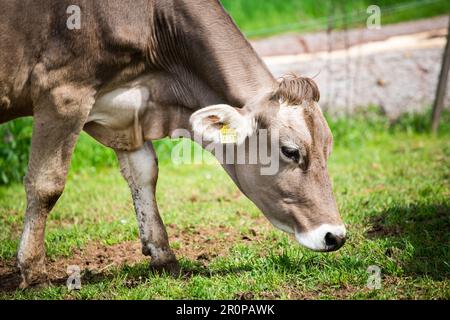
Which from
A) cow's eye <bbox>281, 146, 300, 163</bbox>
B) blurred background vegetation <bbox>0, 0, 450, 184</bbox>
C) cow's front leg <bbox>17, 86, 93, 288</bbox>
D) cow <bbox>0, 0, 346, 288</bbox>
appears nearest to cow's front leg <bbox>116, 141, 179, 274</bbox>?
cow <bbox>0, 0, 346, 288</bbox>

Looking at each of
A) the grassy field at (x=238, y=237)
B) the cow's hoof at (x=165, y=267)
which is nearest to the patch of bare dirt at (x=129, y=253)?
the grassy field at (x=238, y=237)

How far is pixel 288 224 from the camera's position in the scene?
4734 mm

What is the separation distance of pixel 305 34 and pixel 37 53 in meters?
8.20

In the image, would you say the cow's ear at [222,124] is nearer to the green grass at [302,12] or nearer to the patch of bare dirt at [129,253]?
the patch of bare dirt at [129,253]

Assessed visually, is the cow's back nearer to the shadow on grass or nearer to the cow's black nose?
the cow's black nose

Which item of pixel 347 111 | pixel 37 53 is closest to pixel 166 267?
pixel 37 53

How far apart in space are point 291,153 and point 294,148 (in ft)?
0.15

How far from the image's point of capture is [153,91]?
4.98 m

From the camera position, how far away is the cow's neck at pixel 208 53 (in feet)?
15.7

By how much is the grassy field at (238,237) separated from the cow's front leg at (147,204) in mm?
134

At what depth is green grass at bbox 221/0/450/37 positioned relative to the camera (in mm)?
12883

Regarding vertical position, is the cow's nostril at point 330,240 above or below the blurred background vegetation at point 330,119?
above

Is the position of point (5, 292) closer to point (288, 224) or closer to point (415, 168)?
point (288, 224)

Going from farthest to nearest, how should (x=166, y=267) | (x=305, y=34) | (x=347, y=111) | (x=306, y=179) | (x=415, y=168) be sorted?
(x=305, y=34) → (x=347, y=111) → (x=415, y=168) → (x=166, y=267) → (x=306, y=179)
